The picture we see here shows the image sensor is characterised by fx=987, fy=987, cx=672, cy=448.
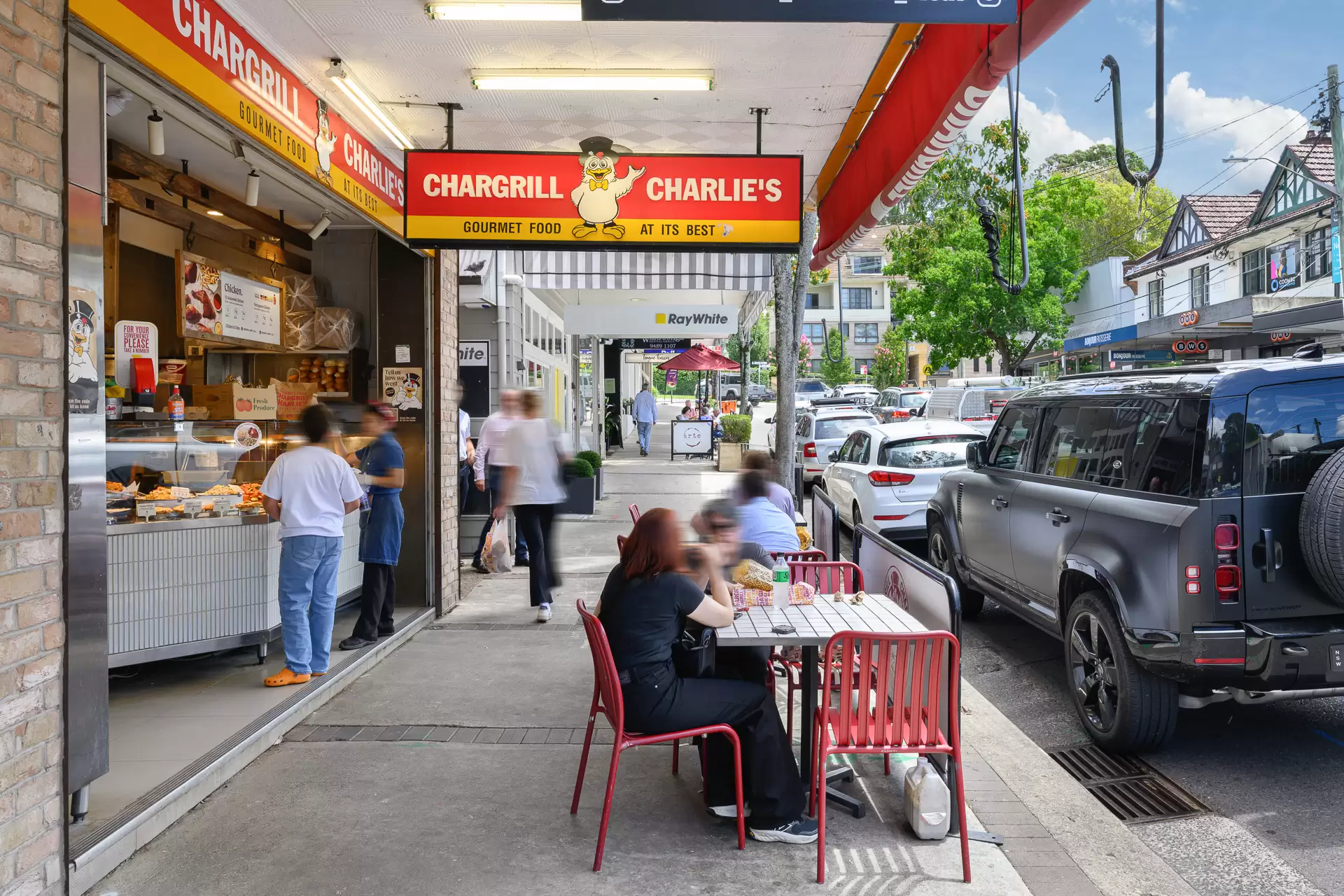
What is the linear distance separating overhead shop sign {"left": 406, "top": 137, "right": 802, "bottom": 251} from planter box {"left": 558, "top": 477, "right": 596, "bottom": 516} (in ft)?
27.0

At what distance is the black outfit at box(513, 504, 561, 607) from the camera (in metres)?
8.00

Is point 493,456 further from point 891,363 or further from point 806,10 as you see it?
point 891,363

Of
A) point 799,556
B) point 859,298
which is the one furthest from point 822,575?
point 859,298

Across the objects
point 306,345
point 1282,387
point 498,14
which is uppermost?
point 498,14

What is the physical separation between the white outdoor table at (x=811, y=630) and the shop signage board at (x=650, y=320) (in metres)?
12.9

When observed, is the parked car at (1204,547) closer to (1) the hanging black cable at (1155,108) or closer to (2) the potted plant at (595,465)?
(1) the hanging black cable at (1155,108)

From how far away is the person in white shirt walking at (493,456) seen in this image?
8320 millimetres

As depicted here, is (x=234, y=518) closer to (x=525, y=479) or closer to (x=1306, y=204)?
(x=525, y=479)

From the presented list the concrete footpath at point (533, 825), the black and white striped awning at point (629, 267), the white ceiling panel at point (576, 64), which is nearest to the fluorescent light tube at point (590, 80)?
the white ceiling panel at point (576, 64)

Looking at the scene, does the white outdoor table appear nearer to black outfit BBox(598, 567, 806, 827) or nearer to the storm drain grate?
black outfit BBox(598, 567, 806, 827)

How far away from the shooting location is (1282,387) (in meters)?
4.64

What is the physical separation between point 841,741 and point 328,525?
3.42 metres

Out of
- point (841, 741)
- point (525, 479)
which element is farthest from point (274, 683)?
point (841, 741)

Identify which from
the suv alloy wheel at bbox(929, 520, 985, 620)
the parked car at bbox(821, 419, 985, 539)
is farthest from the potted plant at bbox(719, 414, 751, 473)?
the suv alloy wheel at bbox(929, 520, 985, 620)
